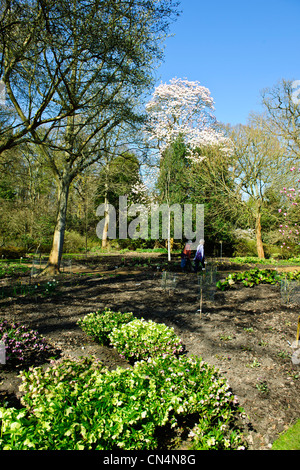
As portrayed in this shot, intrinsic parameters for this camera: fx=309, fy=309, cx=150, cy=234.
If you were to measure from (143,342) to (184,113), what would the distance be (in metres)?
16.4

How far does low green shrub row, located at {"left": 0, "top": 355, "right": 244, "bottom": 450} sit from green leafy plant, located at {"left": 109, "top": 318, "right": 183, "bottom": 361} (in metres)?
0.60

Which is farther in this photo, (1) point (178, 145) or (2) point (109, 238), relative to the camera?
(2) point (109, 238)

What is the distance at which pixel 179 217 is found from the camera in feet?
62.6

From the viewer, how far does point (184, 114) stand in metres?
17.7

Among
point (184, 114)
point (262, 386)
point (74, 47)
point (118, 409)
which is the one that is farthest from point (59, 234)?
point (184, 114)

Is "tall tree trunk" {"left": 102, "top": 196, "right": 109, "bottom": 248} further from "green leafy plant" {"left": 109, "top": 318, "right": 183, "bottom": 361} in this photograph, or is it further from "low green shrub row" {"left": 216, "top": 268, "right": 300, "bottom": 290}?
"green leafy plant" {"left": 109, "top": 318, "right": 183, "bottom": 361}

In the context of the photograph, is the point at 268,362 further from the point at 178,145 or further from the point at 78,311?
the point at 178,145

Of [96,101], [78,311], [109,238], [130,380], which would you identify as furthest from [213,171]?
[130,380]

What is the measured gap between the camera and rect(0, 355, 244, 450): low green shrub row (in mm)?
2053

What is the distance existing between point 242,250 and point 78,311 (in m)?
16.6

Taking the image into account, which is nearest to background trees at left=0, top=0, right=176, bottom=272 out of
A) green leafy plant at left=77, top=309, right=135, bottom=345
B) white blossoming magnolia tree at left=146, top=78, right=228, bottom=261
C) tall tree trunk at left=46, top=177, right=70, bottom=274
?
tall tree trunk at left=46, top=177, right=70, bottom=274

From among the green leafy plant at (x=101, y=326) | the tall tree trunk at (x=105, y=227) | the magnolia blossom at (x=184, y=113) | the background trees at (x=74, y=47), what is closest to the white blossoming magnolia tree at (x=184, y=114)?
the magnolia blossom at (x=184, y=113)

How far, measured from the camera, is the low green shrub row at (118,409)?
2053 mm

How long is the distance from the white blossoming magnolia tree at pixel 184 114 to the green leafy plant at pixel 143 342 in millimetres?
14774
